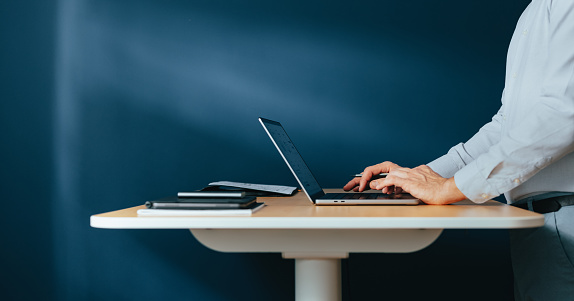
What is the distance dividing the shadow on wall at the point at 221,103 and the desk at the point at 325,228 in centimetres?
109

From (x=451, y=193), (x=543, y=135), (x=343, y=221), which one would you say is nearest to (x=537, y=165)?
(x=543, y=135)

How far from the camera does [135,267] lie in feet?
7.58

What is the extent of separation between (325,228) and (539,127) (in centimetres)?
53

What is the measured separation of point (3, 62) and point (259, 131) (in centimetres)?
119

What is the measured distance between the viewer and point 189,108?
7.61 feet

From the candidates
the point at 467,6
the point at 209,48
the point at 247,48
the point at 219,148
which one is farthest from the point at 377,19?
the point at 219,148

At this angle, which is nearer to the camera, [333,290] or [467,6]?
[333,290]

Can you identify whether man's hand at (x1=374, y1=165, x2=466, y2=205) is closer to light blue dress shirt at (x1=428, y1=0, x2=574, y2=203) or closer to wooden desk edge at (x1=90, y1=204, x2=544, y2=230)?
light blue dress shirt at (x1=428, y1=0, x2=574, y2=203)

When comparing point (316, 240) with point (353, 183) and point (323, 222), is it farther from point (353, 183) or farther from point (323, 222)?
point (353, 183)

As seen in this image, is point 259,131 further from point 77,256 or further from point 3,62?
point 3,62

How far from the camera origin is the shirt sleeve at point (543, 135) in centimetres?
111

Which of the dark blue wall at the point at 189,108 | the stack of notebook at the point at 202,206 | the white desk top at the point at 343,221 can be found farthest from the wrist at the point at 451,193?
the dark blue wall at the point at 189,108

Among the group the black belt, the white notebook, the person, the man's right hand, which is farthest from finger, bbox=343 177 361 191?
the white notebook

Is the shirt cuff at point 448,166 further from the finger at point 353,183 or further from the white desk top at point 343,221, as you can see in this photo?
the white desk top at point 343,221
